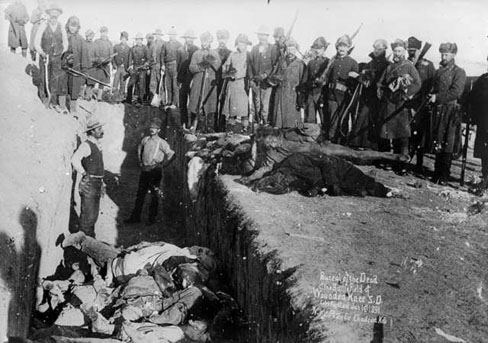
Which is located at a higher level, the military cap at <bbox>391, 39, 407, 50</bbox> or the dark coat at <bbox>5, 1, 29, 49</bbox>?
the dark coat at <bbox>5, 1, 29, 49</bbox>

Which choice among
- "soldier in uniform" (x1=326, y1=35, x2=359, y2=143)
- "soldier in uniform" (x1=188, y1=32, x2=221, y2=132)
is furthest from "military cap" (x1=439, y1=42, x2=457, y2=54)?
"soldier in uniform" (x1=188, y1=32, x2=221, y2=132)

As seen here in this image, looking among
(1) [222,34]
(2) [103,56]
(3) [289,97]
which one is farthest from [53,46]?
(3) [289,97]

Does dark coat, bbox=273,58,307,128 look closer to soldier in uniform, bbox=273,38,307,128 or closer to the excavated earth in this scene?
soldier in uniform, bbox=273,38,307,128

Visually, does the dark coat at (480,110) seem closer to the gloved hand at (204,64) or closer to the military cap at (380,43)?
the military cap at (380,43)

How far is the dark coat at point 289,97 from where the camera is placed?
28.9ft

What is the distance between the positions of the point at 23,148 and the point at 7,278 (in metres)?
3.13

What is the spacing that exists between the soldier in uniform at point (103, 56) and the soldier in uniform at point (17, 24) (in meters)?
1.70

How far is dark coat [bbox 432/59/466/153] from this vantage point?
21.6 ft

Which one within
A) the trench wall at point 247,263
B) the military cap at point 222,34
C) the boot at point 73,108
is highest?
the military cap at point 222,34

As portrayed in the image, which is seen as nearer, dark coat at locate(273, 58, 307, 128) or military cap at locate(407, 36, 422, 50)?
military cap at locate(407, 36, 422, 50)

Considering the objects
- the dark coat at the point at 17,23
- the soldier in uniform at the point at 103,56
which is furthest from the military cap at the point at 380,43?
the dark coat at the point at 17,23

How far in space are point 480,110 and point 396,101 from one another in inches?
43.6

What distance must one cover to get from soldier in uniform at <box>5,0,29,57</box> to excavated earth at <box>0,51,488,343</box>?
446 cm

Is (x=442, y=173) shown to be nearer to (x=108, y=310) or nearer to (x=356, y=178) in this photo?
(x=356, y=178)
